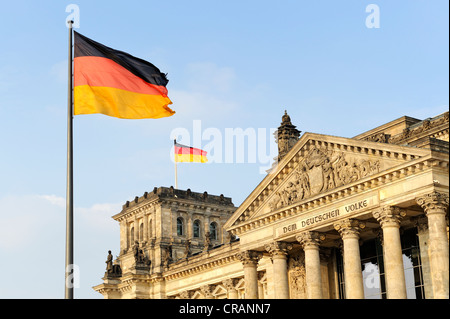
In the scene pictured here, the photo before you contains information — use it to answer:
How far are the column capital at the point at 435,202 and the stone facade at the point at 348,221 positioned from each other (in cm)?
5

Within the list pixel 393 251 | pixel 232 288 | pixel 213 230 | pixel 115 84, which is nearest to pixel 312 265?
pixel 393 251

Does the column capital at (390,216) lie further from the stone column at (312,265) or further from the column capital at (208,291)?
the column capital at (208,291)

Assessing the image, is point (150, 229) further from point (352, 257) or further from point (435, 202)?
point (435, 202)

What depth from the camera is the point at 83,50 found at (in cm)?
3086

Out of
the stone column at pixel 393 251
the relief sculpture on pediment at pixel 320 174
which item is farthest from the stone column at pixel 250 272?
the stone column at pixel 393 251

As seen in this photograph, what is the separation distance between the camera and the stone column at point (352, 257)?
45.1m

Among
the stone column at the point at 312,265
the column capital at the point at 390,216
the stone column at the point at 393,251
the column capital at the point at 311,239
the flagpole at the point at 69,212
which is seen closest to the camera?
the flagpole at the point at 69,212

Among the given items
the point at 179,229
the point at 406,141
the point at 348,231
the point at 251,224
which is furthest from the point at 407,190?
the point at 179,229

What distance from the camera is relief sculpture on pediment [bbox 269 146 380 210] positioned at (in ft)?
149

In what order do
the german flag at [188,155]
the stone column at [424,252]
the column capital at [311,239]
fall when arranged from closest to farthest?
the stone column at [424,252]
the column capital at [311,239]
the german flag at [188,155]

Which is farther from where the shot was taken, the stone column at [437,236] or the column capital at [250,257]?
the column capital at [250,257]

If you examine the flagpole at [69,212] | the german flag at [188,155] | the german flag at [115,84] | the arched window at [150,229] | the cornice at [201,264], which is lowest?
the flagpole at [69,212]

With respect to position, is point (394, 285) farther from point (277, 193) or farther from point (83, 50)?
point (83, 50)

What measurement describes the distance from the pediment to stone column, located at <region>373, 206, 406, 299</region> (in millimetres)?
2450
